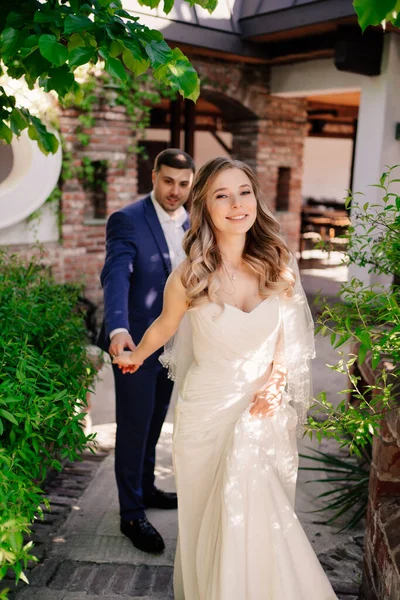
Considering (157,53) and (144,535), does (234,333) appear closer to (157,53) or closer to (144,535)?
(157,53)

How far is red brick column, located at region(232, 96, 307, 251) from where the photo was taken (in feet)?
30.3

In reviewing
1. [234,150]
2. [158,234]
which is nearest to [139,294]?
[158,234]

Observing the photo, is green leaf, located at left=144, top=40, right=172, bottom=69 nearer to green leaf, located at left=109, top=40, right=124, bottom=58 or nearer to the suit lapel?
green leaf, located at left=109, top=40, right=124, bottom=58

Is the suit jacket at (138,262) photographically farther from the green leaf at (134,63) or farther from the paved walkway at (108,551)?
the green leaf at (134,63)

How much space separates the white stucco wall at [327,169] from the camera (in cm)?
1823

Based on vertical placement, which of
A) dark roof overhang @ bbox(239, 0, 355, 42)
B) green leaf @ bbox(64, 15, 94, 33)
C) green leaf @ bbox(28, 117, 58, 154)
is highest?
dark roof overhang @ bbox(239, 0, 355, 42)

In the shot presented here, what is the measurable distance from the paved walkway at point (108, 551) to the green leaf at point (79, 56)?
77.4 inches

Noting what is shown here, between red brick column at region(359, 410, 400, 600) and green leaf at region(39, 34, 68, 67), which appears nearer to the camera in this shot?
green leaf at region(39, 34, 68, 67)

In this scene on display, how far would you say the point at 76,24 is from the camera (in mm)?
2068

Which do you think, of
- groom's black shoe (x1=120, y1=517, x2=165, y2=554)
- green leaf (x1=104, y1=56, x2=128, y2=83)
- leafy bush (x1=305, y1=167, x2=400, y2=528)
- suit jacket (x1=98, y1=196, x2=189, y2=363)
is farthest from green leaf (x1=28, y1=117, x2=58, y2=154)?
groom's black shoe (x1=120, y1=517, x2=165, y2=554)

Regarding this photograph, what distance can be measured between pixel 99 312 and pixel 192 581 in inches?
209

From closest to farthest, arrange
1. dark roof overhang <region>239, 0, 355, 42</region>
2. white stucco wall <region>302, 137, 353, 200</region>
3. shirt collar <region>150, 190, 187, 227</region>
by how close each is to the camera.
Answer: shirt collar <region>150, 190, 187, 227</region> → dark roof overhang <region>239, 0, 355, 42</region> → white stucco wall <region>302, 137, 353, 200</region>

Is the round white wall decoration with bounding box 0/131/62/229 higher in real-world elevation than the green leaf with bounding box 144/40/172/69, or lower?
lower

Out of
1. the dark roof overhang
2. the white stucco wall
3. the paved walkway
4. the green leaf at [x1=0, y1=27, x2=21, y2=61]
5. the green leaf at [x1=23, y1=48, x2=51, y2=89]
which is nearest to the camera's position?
the green leaf at [x1=0, y1=27, x2=21, y2=61]
